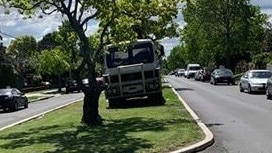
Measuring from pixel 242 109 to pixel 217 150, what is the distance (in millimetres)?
11156

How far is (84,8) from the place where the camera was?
18375 mm

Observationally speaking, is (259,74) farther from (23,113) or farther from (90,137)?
(90,137)

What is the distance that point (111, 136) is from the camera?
14727 millimetres

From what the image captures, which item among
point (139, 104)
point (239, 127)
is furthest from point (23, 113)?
Result: point (239, 127)

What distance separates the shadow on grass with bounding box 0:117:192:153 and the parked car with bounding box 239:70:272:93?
17920 millimetres

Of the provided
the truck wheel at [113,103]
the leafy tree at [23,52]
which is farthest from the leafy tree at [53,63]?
the truck wheel at [113,103]

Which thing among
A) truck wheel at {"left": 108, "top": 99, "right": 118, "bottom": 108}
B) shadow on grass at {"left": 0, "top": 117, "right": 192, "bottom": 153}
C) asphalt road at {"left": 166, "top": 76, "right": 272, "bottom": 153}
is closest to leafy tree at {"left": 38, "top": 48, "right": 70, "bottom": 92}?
truck wheel at {"left": 108, "top": 99, "right": 118, "bottom": 108}

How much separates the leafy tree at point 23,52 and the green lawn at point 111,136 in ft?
232

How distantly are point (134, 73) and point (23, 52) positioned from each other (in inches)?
3308

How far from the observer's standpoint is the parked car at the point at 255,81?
35678 millimetres

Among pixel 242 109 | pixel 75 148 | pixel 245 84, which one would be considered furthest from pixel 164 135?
pixel 245 84

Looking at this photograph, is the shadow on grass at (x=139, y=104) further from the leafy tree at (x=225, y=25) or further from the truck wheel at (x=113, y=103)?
the leafy tree at (x=225, y=25)

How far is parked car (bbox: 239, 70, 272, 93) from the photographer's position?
35.7 meters

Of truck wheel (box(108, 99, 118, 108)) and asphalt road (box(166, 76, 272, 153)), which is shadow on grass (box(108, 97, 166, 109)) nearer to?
truck wheel (box(108, 99, 118, 108))
